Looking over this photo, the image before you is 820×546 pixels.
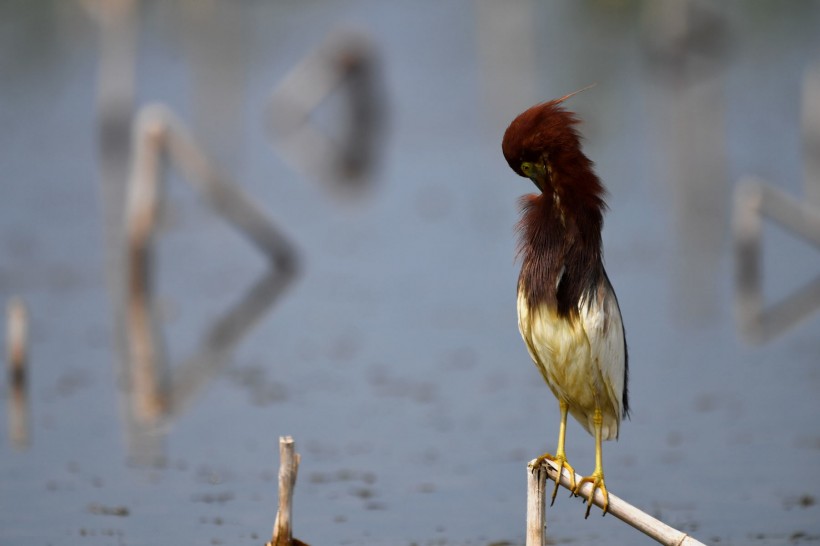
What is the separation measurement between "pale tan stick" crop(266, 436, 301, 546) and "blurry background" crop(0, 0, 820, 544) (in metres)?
2.62

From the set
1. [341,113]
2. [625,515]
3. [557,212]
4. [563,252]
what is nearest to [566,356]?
[563,252]

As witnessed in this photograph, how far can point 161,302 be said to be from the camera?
17172 millimetres

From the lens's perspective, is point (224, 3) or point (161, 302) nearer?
point (161, 302)

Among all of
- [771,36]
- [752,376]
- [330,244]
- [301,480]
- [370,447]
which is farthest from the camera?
[771,36]

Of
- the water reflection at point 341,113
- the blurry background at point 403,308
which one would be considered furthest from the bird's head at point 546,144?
the water reflection at point 341,113

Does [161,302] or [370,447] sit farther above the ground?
[161,302]

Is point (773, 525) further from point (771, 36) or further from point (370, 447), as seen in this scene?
→ point (771, 36)

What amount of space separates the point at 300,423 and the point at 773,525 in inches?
177

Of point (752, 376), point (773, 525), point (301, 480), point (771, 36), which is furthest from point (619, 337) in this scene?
point (771, 36)

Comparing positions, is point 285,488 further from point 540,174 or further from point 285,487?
point 540,174

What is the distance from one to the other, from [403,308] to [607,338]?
9.49m

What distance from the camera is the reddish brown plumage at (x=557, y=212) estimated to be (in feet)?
22.7

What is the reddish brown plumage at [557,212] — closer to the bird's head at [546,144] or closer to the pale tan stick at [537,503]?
the bird's head at [546,144]

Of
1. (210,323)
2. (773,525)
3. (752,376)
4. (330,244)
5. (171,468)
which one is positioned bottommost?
(773,525)
